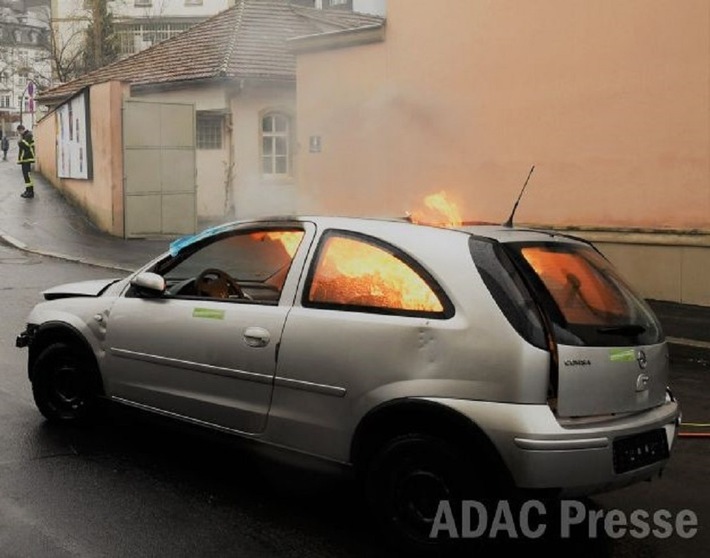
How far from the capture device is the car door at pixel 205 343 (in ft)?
13.7

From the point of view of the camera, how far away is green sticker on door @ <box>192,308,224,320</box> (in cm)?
440

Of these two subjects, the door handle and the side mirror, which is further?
the side mirror

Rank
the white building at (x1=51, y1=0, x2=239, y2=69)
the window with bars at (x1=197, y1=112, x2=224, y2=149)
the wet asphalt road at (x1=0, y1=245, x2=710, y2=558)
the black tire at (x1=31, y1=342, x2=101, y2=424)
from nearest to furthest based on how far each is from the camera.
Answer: the wet asphalt road at (x1=0, y1=245, x2=710, y2=558), the black tire at (x1=31, y1=342, x2=101, y2=424), the window with bars at (x1=197, y1=112, x2=224, y2=149), the white building at (x1=51, y1=0, x2=239, y2=69)

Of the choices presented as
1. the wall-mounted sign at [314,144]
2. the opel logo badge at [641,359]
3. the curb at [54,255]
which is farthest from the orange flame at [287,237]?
the wall-mounted sign at [314,144]

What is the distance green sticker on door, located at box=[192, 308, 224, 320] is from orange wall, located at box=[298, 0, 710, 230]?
25.1 feet

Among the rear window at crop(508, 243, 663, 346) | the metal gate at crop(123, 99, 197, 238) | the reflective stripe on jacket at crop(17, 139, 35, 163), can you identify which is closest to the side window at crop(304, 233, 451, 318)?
the rear window at crop(508, 243, 663, 346)

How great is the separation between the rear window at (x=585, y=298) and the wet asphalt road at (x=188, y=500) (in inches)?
39.0

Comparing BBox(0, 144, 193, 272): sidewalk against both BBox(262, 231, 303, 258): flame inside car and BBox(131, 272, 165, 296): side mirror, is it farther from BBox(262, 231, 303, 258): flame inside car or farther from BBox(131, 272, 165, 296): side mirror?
BBox(262, 231, 303, 258): flame inside car

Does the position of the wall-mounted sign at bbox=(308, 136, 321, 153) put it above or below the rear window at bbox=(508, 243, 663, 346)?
above

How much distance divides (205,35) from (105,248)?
10.4m

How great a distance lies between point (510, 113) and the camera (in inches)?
466

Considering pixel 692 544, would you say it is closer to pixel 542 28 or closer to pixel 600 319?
pixel 600 319

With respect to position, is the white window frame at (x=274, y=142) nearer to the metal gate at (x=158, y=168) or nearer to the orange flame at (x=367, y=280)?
the metal gate at (x=158, y=168)

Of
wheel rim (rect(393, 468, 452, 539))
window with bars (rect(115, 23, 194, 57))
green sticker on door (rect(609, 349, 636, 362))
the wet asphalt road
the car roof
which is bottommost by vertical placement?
the wet asphalt road
